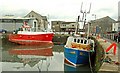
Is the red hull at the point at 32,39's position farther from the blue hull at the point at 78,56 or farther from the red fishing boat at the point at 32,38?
the blue hull at the point at 78,56

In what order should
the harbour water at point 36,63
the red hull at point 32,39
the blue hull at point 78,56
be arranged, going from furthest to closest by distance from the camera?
1. the red hull at point 32,39
2. the blue hull at point 78,56
3. the harbour water at point 36,63

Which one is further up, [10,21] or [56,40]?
[10,21]

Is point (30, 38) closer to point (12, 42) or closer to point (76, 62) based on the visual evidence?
point (12, 42)

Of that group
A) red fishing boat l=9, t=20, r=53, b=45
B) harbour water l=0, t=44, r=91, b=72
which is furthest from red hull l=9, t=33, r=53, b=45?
harbour water l=0, t=44, r=91, b=72

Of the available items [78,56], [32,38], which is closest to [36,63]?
[78,56]

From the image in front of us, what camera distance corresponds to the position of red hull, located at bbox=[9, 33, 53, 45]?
37875 millimetres

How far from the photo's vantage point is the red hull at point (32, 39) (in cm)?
3788

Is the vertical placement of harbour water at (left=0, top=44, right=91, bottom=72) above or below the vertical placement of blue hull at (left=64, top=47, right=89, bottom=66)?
below

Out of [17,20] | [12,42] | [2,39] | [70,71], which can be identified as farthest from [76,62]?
[17,20]

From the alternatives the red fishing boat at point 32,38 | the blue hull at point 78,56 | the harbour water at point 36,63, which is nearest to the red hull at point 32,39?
the red fishing boat at point 32,38

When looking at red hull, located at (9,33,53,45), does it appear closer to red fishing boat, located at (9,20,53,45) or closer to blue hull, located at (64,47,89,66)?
red fishing boat, located at (9,20,53,45)

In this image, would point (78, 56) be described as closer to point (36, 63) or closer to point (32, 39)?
point (36, 63)

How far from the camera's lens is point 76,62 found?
17203 mm

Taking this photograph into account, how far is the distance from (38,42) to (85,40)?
20.1 meters
